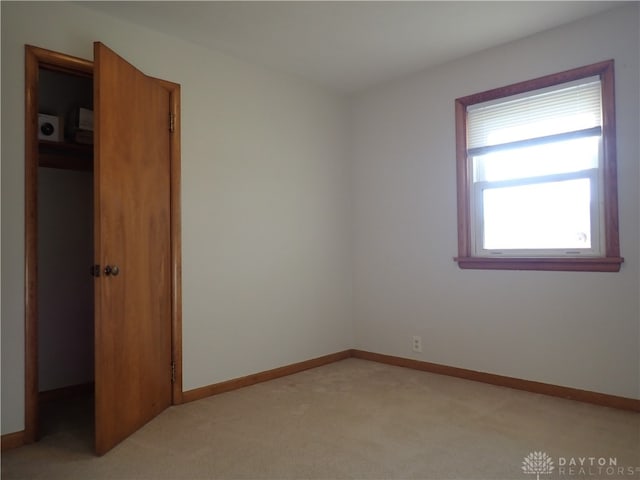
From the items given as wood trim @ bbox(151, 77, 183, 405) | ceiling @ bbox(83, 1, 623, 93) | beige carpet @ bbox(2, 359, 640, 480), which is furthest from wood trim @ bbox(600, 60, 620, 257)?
wood trim @ bbox(151, 77, 183, 405)

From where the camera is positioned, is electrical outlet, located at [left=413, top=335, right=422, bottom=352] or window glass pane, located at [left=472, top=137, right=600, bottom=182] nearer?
window glass pane, located at [left=472, top=137, right=600, bottom=182]

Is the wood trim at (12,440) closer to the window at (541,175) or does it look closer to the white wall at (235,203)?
the white wall at (235,203)

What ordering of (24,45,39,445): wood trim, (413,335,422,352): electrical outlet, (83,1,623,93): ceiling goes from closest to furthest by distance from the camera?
(24,45,39,445): wood trim, (83,1,623,93): ceiling, (413,335,422,352): electrical outlet

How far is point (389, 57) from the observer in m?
3.43

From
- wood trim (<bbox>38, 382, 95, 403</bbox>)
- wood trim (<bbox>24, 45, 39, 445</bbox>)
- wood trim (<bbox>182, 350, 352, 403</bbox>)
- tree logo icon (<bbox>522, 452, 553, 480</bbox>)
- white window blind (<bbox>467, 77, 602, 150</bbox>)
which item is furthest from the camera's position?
wood trim (<bbox>38, 382, 95, 403</bbox>)

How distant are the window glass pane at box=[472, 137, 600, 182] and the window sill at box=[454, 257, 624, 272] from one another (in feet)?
1.97

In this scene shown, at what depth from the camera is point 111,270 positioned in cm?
228

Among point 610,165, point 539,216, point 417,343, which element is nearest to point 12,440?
point 417,343

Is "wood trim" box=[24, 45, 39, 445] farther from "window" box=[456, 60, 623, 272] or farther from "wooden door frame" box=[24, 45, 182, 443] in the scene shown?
"window" box=[456, 60, 623, 272]

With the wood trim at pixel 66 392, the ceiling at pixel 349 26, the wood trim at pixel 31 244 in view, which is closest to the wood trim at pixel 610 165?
the ceiling at pixel 349 26

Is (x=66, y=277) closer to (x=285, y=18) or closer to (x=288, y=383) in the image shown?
(x=288, y=383)

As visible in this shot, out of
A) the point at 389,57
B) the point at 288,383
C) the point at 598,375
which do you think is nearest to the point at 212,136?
the point at 389,57

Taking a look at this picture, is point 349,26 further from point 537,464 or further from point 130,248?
point 537,464

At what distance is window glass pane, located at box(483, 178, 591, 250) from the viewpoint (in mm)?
2959
